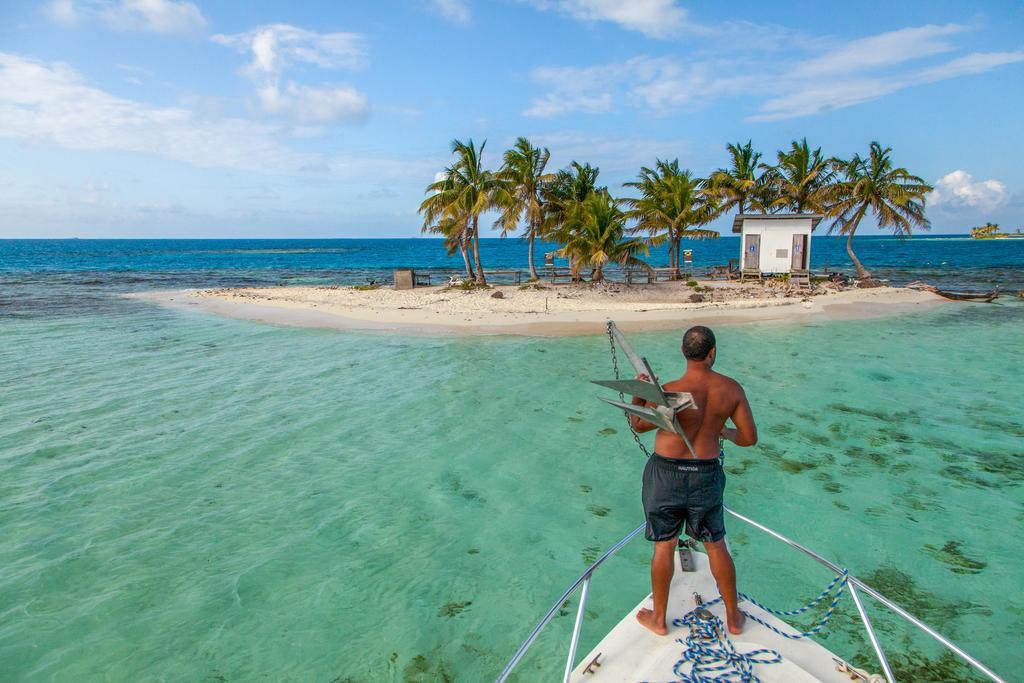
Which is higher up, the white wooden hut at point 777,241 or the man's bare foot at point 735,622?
the white wooden hut at point 777,241

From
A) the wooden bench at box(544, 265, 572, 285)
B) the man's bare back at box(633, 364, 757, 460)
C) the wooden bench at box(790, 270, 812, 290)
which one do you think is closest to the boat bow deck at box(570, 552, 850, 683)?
the man's bare back at box(633, 364, 757, 460)

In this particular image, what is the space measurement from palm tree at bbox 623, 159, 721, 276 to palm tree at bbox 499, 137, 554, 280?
5240 mm

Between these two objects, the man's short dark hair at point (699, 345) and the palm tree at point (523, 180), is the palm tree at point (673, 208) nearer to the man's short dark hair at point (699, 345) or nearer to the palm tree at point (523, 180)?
the palm tree at point (523, 180)

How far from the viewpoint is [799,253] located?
32.5 metres

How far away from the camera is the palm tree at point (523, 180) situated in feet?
95.6

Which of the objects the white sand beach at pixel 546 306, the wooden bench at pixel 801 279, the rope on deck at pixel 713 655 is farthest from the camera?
the wooden bench at pixel 801 279

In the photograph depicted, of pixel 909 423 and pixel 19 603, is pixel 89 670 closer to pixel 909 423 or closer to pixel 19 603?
pixel 19 603

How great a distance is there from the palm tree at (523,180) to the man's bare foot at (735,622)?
2574 cm

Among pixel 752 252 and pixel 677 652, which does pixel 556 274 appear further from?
pixel 677 652

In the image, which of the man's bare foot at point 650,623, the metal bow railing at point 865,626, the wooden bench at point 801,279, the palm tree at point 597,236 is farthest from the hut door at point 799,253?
the man's bare foot at point 650,623

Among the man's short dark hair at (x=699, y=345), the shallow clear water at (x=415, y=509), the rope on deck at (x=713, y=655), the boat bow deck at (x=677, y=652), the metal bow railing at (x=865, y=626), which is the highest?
the man's short dark hair at (x=699, y=345)

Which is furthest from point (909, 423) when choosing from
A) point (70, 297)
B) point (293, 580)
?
point (70, 297)

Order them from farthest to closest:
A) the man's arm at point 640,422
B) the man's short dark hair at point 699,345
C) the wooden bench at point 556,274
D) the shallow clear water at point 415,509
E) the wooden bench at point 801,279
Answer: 1. the wooden bench at point 556,274
2. the wooden bench at point 801,279
3. the shallow clear water at point 415,509
4. the man's short dark hair at point 699,345
5. the man's arm at point 640,422

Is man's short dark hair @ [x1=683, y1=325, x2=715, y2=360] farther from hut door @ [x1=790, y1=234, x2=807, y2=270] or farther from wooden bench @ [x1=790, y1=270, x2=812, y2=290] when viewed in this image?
hut door @ [x1=790, y1=234, x2=807, y2=270]
